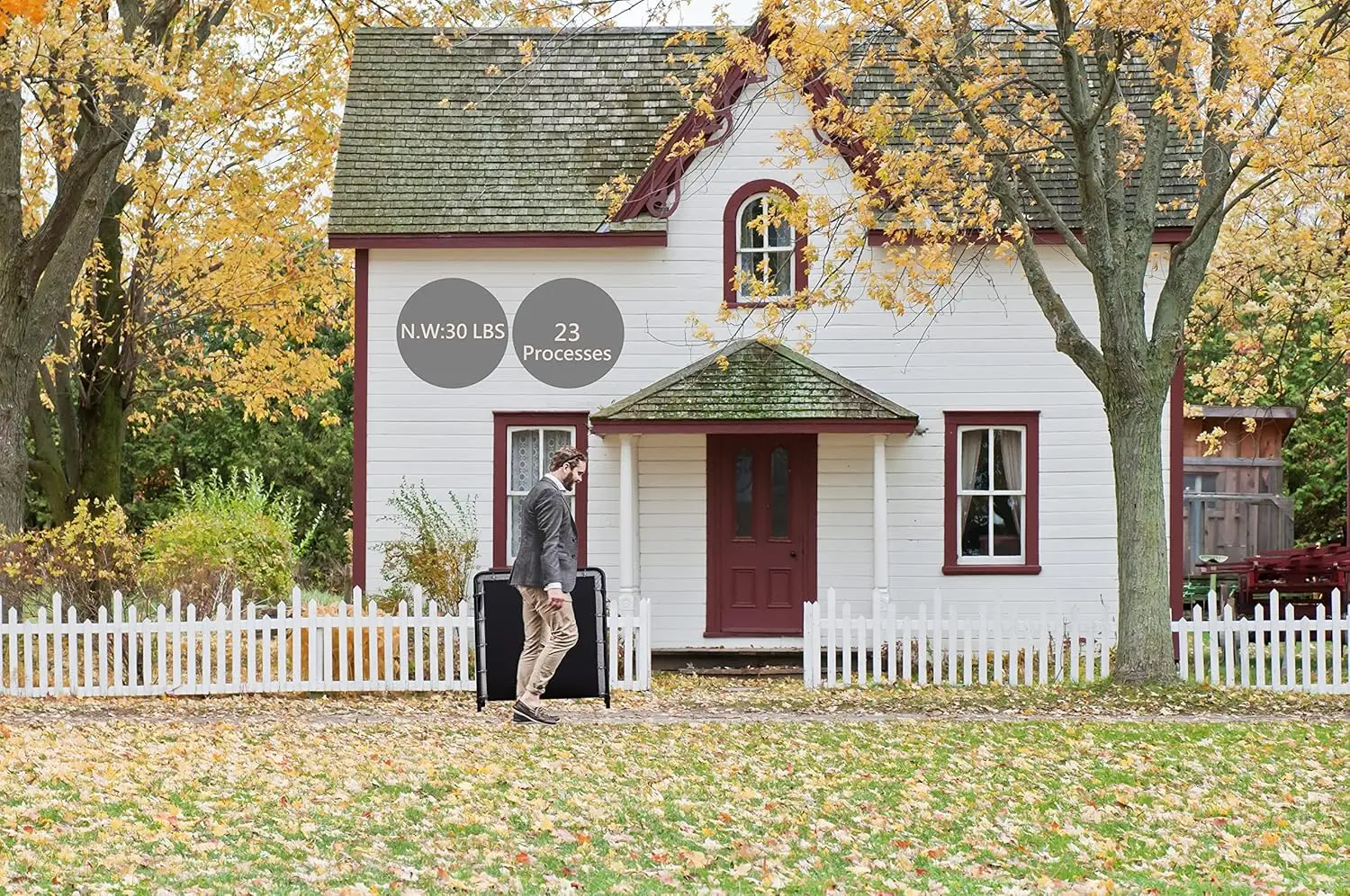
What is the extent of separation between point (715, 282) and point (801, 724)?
24.0 feet

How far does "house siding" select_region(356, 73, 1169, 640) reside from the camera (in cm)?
1869

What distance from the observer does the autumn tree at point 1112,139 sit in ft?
43.9

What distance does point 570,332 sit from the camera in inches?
739

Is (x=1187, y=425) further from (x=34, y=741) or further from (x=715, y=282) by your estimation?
(x=34, y=741)

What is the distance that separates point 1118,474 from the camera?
15.1 m

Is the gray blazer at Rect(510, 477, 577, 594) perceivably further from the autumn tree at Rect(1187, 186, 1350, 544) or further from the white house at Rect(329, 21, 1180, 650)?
the autumn tree at Rect(1187, 186, 1350, 544)

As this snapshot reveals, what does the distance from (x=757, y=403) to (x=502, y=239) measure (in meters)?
3.56

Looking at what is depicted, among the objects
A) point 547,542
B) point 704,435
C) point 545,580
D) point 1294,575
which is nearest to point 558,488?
point 547,542

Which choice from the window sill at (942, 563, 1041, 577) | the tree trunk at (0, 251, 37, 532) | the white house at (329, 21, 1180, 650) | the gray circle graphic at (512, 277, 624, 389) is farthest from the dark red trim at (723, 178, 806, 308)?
the tree trunk at (0, 251, 37, 532)

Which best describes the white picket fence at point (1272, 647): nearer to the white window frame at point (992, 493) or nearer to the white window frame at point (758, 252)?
the white window frame at point (992, 493)

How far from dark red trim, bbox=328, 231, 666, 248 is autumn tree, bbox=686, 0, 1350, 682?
10.8 feet

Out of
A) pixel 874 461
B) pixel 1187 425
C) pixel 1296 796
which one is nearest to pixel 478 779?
pixel 1296 796

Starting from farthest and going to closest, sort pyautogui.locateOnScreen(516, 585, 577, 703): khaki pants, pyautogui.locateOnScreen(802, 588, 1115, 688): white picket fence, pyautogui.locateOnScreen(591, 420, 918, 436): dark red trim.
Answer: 1. pyautogui.locateOnScreen(591, 420, 918, 436): dark red trim
2. pyautogui.locateOnScreen(802, 588, 1115, 688): white picket fence
3. pyautogui.locateOnScreen(516, 585, 577, 703): khaki pants

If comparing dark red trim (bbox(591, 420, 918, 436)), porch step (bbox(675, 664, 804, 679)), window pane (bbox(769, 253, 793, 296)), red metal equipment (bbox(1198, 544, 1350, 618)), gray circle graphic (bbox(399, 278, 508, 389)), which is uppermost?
window pane (bbox(769, 253, 793, 296))
